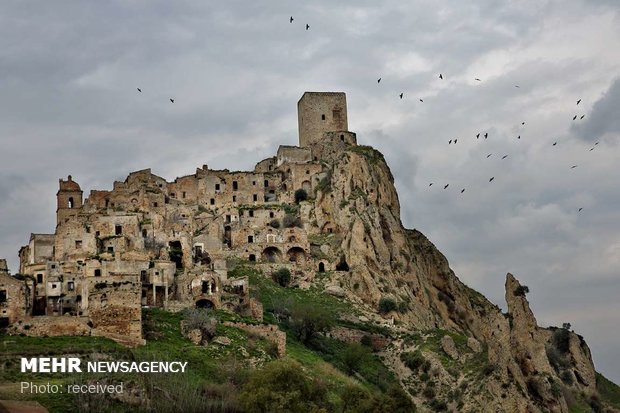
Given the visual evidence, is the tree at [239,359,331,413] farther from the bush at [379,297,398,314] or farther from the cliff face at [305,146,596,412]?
the bush at [379,297,398,314]

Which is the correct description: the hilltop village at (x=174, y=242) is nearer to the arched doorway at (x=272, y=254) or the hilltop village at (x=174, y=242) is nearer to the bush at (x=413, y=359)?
the arched doorway at (x=272, y=254)

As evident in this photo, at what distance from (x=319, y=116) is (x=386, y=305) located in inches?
1502

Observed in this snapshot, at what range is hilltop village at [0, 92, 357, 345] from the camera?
8044 centimetres

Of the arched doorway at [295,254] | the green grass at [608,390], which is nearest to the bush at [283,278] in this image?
the arched doorway at [295,254]

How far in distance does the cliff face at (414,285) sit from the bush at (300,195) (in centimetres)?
379

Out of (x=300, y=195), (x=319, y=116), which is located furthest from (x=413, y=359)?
(x=319, y=116)

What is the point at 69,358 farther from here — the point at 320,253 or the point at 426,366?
the point at 320,253

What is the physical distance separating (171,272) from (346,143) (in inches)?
1677

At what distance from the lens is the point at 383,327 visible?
333 feet

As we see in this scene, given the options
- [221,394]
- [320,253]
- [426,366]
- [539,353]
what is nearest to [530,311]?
[539,353]

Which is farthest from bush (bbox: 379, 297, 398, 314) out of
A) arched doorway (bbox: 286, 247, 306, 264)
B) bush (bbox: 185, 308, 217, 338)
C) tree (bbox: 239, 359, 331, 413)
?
tree (bbox: 239, 359, 331, 413)

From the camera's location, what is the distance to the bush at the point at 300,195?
12750cm

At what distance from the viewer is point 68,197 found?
118688 millimetres

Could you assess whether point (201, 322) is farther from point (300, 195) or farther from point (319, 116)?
point (319, 116)
